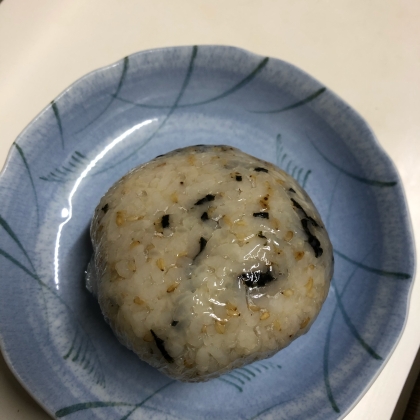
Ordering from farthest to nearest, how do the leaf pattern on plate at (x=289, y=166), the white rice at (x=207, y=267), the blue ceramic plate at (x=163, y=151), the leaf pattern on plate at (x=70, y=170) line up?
the leaf pattern on plate at (x=289, y=166)
the leaf pattern on plate at (x=70, y=170)
the blue ceramic plate at (x=163, y=151)
the white rice at (x=207, y=267)

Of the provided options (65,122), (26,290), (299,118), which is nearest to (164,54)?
(65,122)

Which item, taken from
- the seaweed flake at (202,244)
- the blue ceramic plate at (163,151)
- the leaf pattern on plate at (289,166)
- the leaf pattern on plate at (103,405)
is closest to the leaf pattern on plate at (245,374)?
the blue ceramic plate at (163,151)

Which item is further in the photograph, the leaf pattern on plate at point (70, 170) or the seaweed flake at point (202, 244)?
the leaf pattern on plate at point (70, 170)

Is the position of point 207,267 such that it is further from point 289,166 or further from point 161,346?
point 289,166

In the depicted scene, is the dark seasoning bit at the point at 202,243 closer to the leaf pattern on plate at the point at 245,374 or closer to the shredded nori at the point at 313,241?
the shredded nori at the point at 313,241

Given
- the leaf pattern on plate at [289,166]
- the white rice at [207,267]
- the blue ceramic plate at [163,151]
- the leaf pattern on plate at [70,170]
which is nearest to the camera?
the white rice at [207,267]

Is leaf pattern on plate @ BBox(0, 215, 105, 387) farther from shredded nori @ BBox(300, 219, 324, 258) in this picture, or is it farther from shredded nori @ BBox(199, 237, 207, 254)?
shredded nori @ BBox(300, 219, 324, 258)

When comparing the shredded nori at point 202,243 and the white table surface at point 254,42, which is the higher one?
the white table surface at point 254,42
